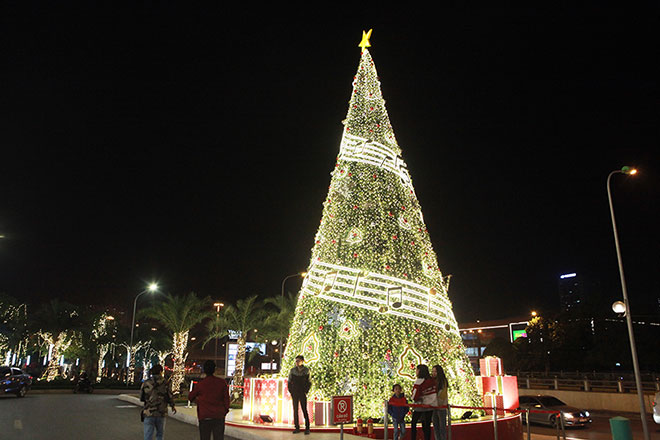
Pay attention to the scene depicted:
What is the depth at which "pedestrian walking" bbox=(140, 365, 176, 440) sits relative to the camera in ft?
24.9

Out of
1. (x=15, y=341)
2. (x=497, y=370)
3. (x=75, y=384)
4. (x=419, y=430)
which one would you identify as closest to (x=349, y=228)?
(x=419, y=430)

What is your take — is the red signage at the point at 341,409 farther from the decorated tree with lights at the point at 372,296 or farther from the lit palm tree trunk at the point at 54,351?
the lit palm tree trunk at the point at 54,351

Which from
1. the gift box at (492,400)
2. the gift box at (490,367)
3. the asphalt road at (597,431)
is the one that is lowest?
the asphalt road at (597,431)

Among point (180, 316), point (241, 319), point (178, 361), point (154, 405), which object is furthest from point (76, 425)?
point (241, 319)

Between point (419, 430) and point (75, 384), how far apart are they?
27316mm

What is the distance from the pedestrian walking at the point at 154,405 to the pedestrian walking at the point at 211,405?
1.11 m

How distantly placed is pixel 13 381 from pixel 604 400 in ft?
94.8

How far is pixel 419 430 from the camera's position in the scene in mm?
10719

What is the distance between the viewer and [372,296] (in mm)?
12391

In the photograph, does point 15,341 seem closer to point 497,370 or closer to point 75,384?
point 75,384

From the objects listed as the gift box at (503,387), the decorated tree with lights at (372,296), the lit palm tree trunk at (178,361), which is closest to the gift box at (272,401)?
the decorated tree with lights at (372,296)

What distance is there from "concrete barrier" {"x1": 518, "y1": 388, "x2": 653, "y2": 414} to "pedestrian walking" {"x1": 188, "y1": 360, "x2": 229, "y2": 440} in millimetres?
22161

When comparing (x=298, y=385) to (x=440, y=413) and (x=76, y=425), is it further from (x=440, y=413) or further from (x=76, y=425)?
(x=76, y=425)

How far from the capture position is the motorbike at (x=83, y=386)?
29922 mm
